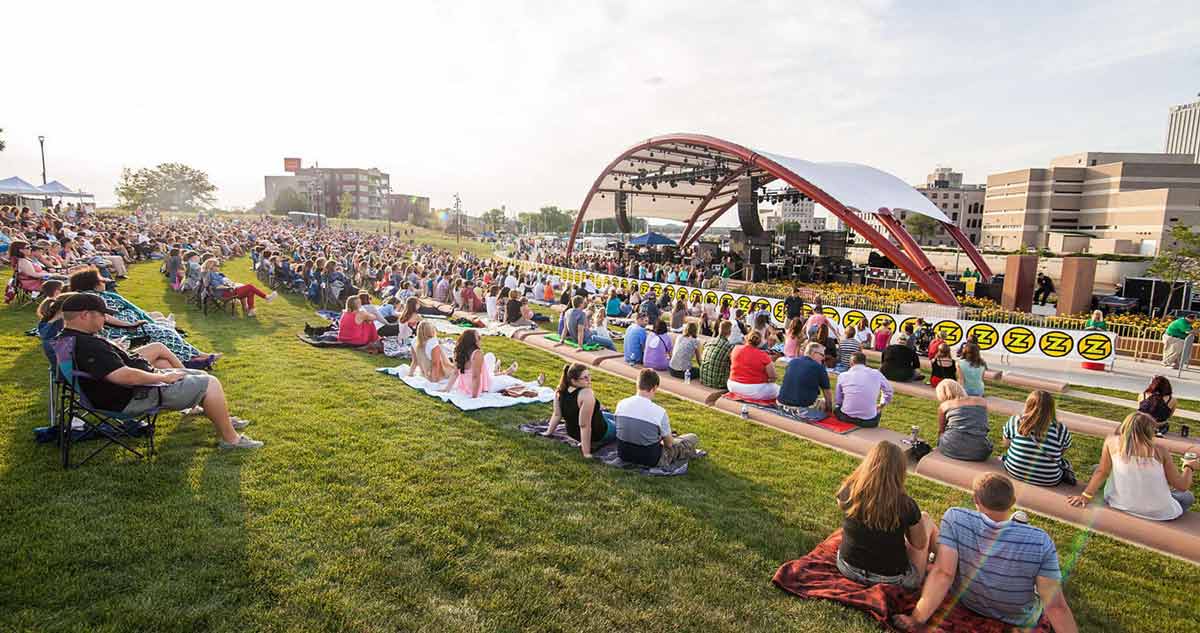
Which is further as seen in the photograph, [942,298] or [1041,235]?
[1041,235]

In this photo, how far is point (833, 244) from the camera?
3312 cm

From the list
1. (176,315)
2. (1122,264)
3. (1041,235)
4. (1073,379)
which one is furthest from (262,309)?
(1041,235)

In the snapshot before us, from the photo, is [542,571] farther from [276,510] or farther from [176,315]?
[176,315]

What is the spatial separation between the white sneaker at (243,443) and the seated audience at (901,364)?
10351 mm

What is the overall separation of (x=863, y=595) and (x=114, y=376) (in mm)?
5671

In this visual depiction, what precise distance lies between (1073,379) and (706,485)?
11.4 metres

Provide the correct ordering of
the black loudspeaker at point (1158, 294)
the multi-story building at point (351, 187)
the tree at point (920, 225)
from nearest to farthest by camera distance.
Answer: the black loudspeaker at point (1158, 294), the tree at point (920, 225), the multi-story building at point (351, 187)

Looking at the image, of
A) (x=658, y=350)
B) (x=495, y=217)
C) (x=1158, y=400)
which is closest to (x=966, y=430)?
(x=1158, y=400)

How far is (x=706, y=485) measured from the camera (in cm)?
561

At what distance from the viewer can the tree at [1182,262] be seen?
20.7m

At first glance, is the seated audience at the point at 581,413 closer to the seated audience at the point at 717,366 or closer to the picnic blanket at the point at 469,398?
the picnic blanket at the point at 469,398

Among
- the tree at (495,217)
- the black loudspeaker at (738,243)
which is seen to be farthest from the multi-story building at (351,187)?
the black loudspeaker at (738,243)

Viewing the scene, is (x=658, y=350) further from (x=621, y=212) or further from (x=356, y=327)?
(x=621, y=212)

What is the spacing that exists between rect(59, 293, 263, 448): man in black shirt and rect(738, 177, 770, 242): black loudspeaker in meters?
28.3
